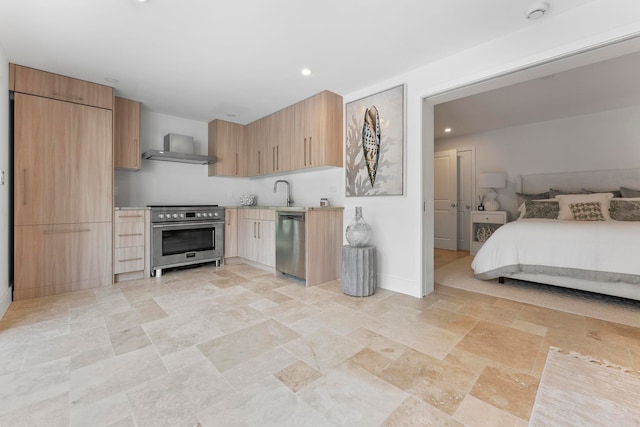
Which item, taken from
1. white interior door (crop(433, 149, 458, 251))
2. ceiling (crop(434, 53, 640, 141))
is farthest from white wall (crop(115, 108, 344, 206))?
white interior door (crop(433, 149, 458, 251))

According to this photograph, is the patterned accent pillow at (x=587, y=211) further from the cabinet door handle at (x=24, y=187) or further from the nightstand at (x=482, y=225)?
the cabinet door handle at (x=24, y=187)

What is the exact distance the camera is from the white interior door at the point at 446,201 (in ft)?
19.0

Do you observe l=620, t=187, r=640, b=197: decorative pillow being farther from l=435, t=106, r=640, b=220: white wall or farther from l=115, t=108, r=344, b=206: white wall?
l=115, t=108, r=344, b=206: white wall

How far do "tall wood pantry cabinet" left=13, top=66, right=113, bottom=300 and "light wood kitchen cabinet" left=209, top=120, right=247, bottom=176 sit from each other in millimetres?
1528

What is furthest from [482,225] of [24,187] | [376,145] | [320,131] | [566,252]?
[24,187]

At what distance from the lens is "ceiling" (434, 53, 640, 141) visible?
10.2ft

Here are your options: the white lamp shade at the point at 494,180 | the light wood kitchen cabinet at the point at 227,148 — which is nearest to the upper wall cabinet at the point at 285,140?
the light wood kitchen cabinet at the point at 227,148

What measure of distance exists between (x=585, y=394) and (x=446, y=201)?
4.93 metres

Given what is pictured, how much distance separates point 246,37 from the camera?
2.30 m

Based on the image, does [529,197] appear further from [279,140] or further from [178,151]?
[178,151]

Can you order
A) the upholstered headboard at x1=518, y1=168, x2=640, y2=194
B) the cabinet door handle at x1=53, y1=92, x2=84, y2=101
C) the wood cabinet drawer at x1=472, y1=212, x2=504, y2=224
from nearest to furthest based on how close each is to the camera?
1. the cabinet door handle at x1=53, y1=92, x2=84, y2=101
2. the upholstered headboard at x1=518, y1=168, x2=640, y2=194
3. the wood cabinet drawer at x1=472, y1=212, x2=504, y2=224

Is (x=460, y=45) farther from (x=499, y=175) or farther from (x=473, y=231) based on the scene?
(x=473, y=231)

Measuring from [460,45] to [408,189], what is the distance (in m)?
1.35

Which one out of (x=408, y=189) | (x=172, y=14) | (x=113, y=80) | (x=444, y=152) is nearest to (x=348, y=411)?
(x=408, y=189)
